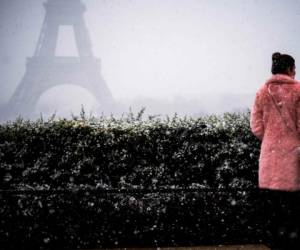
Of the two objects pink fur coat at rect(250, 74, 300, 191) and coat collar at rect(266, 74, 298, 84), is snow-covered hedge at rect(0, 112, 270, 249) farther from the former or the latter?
coat collar at rect(266, 74, 298, 84)

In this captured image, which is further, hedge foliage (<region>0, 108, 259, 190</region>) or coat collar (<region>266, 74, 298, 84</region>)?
hedge foliage (<region>0, 108, 259, 190</region>)

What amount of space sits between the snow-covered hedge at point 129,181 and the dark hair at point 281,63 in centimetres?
170

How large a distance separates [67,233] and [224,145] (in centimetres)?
207

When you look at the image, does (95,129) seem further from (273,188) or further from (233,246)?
(273,188)

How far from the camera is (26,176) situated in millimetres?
4375

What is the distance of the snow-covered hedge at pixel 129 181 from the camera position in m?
4.16

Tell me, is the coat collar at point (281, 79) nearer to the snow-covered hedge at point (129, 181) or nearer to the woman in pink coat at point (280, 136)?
the woman in pink coat at point (280, 136)

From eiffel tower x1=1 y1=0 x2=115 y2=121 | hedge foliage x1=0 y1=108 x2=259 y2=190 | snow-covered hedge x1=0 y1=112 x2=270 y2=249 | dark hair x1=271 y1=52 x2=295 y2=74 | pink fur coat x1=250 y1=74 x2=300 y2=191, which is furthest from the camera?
eiffel tower x1=1 y1=0 x2=115 y2=121

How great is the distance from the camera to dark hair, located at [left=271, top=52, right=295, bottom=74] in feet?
9.04

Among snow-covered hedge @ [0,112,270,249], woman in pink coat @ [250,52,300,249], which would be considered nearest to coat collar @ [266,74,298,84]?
woman in pink coat @ [250,52,300,249]

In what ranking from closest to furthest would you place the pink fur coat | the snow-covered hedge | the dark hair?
the pink fur coat, the dark hair, the snow-covered hedge

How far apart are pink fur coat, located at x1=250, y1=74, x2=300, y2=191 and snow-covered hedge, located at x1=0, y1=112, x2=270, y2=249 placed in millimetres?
1471

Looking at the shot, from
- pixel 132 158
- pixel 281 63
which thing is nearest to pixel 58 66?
pixel 132 158

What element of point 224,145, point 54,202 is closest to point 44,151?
point 54,202
